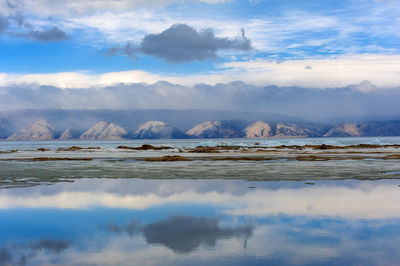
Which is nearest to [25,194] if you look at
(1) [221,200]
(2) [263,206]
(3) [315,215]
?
(1) [221,200]

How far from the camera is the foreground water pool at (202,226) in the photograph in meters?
6.84

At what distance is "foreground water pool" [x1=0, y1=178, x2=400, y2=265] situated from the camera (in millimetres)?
6840

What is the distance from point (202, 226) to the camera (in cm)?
916

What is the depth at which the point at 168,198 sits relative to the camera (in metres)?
13.6

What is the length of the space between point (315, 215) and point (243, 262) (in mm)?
4611

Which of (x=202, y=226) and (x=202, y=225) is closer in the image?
(x=202, y=226)

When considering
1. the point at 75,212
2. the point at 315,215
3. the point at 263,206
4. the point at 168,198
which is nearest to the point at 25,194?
the point at 75,212

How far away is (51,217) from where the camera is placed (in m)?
10.5

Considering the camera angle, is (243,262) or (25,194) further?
(25,194)

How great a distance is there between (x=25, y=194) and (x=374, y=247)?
12418 millimetres

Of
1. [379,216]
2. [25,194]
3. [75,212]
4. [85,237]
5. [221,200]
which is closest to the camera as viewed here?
[85,237]

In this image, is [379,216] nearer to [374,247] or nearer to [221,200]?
[374,247]

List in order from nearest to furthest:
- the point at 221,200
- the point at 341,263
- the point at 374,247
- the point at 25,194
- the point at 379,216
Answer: the point at 341,263, the point at 374,247, the point at 379,216, the point at 221,200, the point at 25,194

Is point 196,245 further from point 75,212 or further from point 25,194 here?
point 25,194
